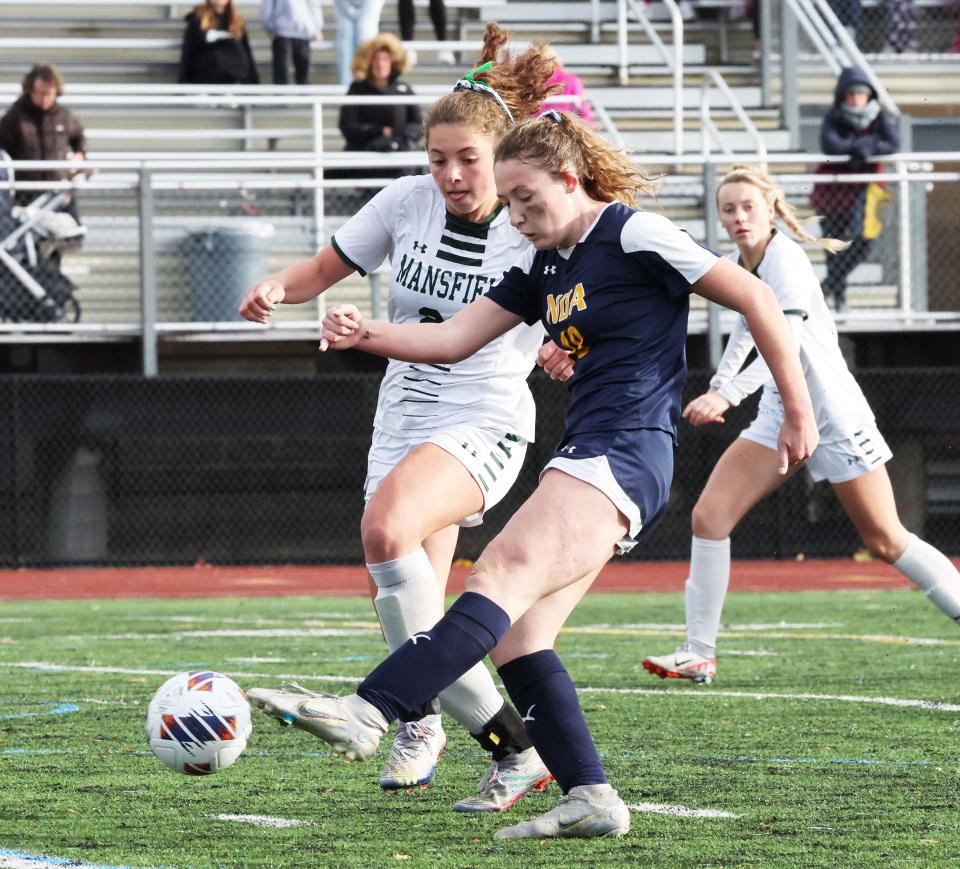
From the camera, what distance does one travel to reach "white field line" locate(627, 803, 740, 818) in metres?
4.53

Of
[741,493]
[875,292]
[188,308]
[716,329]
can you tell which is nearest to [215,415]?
[188,308]

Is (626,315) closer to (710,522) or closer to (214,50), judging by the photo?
(710,522)

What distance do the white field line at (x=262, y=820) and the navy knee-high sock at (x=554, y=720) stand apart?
2.05ft

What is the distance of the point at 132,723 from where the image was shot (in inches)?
251

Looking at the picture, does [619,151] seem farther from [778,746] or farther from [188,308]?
[188,308]

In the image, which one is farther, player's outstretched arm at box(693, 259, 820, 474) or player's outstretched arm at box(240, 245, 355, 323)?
player's outstretched arm at box(240, 245, 355, 323)

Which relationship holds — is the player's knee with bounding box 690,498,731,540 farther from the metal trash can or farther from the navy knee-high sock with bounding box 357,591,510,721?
the metal trash can

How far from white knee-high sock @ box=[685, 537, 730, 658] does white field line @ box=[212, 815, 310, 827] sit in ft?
11.1

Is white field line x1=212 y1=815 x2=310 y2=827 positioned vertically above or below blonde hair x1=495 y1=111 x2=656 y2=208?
below

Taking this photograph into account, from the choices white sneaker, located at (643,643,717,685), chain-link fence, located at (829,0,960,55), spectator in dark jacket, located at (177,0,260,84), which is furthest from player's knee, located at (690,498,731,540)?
chain-link fence, located at (829,0,960,55)

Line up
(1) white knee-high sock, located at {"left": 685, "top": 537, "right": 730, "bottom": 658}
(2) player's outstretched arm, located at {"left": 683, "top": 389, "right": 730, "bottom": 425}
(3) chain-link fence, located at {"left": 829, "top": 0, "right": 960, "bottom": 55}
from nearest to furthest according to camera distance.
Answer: (2) player's outstretched arm, located at {"left": 683, "top": 389, "right": 730, "bottom": 425} < (1) white knee-high sock, located at {"left": 685, "top": 537, "right": 730, "bottom": 658} < (3) chain-link fence, located at {"left": 829, "top": 0, "right": 960, "bottom": 55}

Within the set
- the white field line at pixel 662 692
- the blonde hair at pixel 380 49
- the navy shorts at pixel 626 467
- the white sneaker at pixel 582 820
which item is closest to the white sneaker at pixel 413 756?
the white sneaker at pixel 582 820

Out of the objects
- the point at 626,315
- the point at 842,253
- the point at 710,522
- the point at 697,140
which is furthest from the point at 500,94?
the point at 697,140

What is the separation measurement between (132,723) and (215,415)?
334 inches
